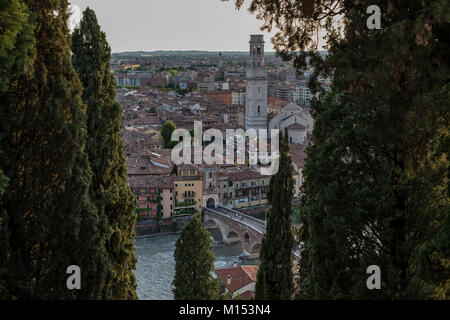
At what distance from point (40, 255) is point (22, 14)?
34.8 inches

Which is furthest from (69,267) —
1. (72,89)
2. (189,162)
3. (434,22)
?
(189,162)

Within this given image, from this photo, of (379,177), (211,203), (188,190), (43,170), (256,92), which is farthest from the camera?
(256,92)

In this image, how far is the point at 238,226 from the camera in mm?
12805

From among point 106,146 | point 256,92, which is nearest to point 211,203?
point 256,92

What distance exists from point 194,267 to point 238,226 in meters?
8.55

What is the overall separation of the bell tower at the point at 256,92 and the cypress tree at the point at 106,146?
740 inches

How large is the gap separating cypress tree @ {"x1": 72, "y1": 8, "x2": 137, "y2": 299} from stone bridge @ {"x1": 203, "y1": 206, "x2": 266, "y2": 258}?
869cm

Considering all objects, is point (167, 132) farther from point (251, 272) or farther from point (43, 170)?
point (43, 170)

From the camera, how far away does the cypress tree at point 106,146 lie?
2912 millimetres

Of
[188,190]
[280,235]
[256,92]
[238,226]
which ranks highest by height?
[256,92]

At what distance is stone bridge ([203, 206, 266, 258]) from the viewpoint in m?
12.2

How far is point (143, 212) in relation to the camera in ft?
45.7

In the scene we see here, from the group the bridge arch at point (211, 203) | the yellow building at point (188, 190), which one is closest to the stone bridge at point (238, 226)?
the bridge arch at point (211, 203)
